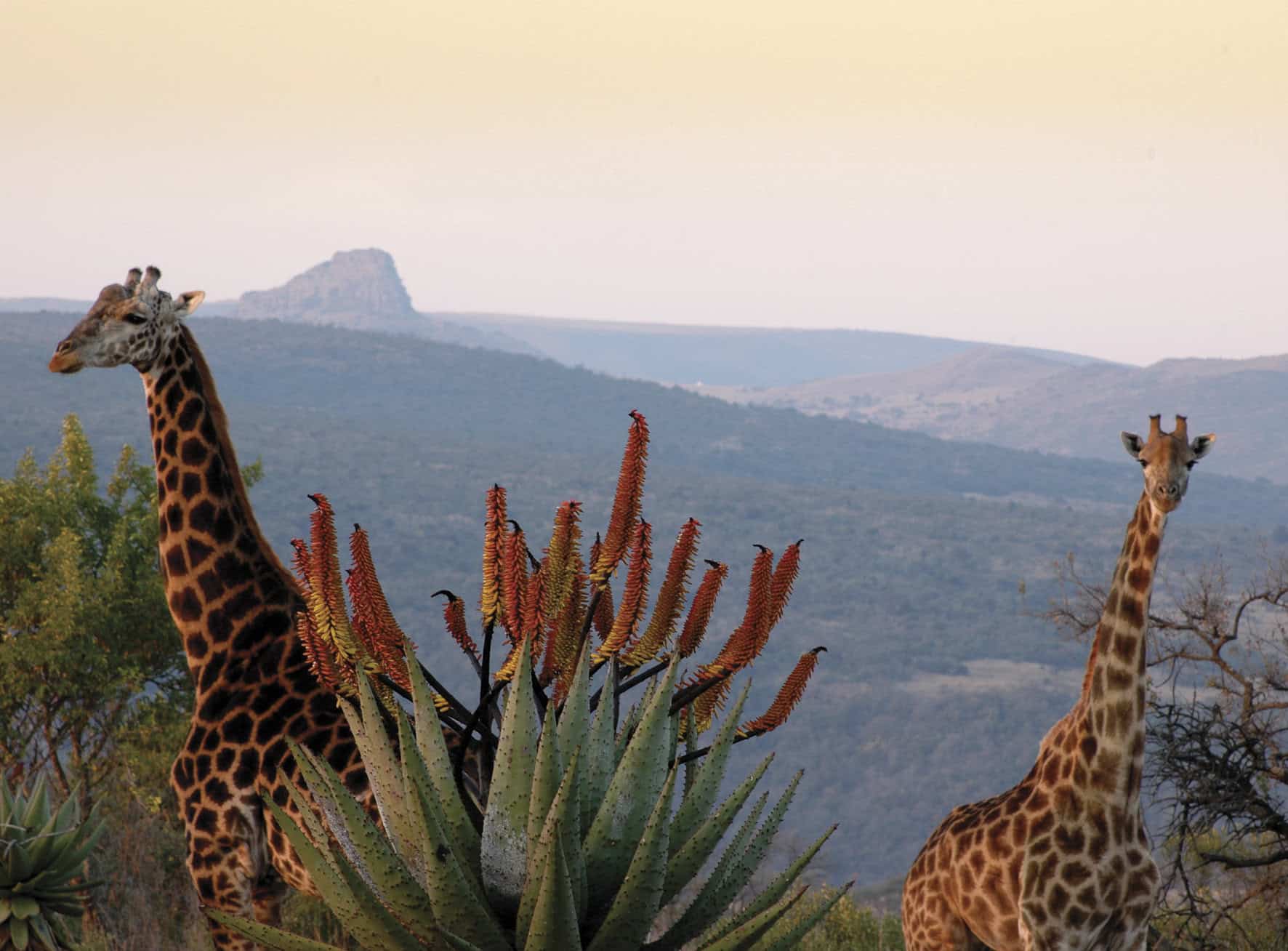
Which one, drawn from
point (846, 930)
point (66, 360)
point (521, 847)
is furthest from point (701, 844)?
point (846, 930)

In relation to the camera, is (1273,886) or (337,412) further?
(337,412)

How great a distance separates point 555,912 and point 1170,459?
8.95 ft

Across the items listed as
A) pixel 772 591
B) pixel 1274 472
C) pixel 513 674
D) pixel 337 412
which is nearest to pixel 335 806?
pixel 513 674

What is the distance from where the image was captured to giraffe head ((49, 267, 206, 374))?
6219mm

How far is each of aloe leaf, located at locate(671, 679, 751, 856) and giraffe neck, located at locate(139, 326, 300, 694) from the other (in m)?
2.91

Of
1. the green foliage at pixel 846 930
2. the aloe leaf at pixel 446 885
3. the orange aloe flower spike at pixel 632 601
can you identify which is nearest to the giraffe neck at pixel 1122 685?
the orange aloe flower spike at pixel 632 601

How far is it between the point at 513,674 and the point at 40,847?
4.69 metres

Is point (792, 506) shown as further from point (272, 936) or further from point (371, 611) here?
point (272, 936)

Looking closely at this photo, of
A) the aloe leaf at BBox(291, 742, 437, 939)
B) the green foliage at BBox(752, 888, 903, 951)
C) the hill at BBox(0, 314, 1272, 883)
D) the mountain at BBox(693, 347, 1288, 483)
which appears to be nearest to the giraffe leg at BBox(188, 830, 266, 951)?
the aloe leaf at BBox(291, 742, 437, 939)

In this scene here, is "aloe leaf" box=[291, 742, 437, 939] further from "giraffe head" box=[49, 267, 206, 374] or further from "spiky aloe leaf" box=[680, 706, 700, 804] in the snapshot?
"giraffe head" box=[49, 267, 206, 374]

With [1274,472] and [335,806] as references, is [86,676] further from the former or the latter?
[1274,472]

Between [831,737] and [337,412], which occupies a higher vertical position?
[337,412]

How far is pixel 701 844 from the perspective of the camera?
3783mm

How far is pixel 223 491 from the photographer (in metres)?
6.59
